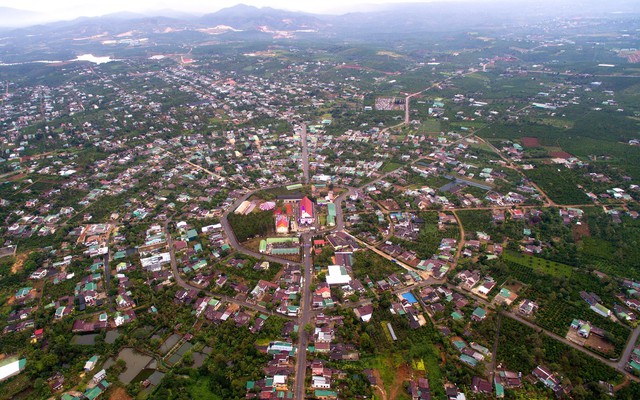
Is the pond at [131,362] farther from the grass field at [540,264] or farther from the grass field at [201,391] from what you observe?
the grass field at [540,264]

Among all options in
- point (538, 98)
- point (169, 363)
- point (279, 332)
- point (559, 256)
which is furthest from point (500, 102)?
point (169, 363)

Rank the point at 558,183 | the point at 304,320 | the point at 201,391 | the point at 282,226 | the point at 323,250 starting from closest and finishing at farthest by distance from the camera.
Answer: the point at 201,391 < the point at 304,320 < the point at 323,250 < the point at 282,226 < the point at 558,183

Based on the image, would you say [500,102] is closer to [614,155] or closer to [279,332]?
[614,155]

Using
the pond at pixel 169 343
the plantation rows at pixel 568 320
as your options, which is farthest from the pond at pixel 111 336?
the plantation rows at pixel 568 320

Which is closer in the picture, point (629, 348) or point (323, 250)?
point (629, 348)

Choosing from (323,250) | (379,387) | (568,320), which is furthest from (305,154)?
(568,320)

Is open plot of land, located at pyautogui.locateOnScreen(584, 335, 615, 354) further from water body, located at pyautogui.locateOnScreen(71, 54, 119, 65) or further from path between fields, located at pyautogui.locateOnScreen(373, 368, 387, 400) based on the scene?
water body, located at pyautogui.locateOnScreen(71, 54, 119, 65)

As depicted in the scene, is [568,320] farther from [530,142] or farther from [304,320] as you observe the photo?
[530,142]
